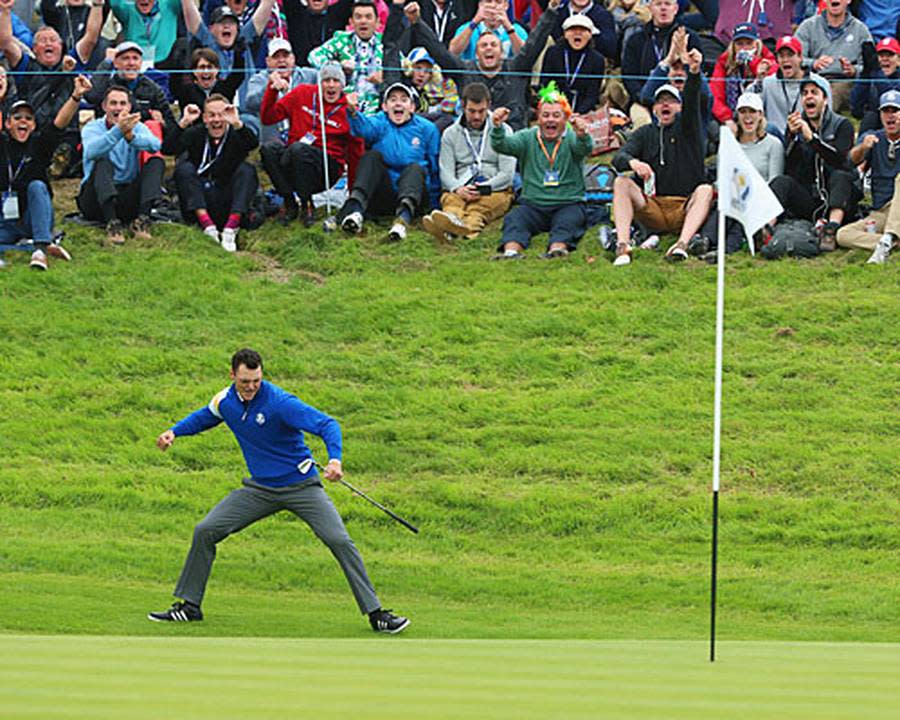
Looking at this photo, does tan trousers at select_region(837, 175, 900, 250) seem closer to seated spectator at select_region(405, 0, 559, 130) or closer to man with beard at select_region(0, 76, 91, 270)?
seated spectator at select_region(405, 0, 559, 130)

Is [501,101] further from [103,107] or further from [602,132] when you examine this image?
[103,107]

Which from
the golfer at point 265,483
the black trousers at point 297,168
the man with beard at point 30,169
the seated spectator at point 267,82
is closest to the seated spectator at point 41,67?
the man with beard at point 30,169

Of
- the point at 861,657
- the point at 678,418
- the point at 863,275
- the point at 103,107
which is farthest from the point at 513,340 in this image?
the point at 861,657

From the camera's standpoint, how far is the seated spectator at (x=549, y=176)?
20984 mm

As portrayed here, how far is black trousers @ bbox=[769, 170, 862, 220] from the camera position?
20.4 meters

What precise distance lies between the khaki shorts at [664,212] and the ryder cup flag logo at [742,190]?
943 centimetres

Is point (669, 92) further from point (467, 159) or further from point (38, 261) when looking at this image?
point (38, 261)

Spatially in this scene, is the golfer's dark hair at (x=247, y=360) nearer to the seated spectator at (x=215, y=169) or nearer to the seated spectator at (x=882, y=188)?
the seated spectator at (x=215, y=169)

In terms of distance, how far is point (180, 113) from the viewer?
22.9 m

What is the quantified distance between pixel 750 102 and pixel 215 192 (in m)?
6.01

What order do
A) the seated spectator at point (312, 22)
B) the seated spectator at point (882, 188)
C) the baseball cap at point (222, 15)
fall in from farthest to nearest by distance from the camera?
the seated spectator at point (312, 22)
the baseball cap at point (222, 15)
the seated spectator at point (882, 188)

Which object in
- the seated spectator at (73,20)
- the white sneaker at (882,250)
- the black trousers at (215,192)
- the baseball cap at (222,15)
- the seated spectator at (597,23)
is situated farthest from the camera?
the seated spectator at (597,23)

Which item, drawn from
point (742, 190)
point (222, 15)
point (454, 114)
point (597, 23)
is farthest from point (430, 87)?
point (742, 190)

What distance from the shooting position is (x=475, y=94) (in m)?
21.4
